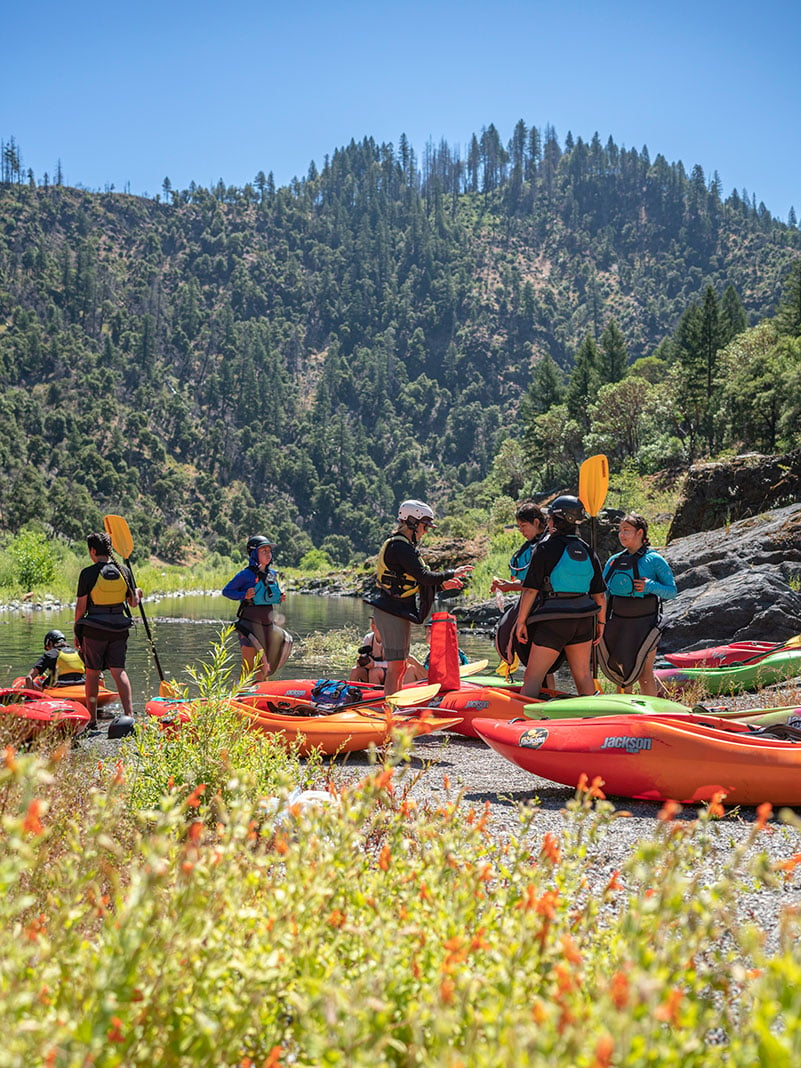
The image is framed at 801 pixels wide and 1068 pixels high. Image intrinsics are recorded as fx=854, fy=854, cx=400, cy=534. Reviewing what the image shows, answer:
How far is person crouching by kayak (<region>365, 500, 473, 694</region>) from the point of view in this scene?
7.63 m

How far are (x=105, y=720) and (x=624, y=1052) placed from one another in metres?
9.26

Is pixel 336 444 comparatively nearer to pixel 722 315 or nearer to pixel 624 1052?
pixel 722 315

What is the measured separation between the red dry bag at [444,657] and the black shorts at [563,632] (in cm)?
141

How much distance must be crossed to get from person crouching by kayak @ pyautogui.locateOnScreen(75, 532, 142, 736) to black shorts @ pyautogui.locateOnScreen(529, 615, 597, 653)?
13.3 ft

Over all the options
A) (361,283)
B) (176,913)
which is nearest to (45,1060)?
(176,913)

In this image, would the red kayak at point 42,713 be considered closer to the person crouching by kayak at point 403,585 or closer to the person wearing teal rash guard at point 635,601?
the person crouching by kayak at point 403,585

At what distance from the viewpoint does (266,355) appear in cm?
15762

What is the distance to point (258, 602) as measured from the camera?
30.0 feet

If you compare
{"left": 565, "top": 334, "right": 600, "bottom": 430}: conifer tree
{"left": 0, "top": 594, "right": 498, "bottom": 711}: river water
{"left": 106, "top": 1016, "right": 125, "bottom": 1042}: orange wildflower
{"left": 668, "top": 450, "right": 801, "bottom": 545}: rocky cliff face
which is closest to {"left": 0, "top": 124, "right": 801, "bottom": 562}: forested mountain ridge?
{"left": 565, "top": 334, "right": 600, "bottom": 430}: conifer tree

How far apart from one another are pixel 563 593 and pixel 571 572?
0.18 meters

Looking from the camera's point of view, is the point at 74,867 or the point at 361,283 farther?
the point at 361,283

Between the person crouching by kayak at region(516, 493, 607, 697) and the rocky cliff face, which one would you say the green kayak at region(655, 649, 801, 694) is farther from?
the rocky cliff face

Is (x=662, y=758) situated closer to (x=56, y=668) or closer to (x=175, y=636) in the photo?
(x=56, y=668)

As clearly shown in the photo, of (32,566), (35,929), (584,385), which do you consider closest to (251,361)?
(584,385)
